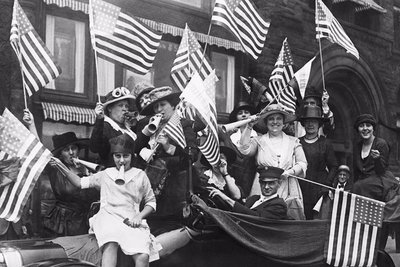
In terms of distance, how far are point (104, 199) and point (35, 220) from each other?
115 inches

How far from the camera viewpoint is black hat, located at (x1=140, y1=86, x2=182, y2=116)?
6719 millimetres

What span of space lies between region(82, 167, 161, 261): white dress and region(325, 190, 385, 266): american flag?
1960 mm

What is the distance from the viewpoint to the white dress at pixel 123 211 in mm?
5219

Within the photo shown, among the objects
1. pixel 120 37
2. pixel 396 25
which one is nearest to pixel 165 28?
pixel 120 37

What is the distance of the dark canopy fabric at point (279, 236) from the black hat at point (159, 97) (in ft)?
4.90

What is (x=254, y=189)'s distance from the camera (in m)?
7.44

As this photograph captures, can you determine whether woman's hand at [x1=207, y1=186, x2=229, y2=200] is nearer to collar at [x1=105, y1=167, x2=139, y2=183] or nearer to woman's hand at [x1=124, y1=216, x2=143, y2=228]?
collar at [x1=105, y1=167, x2=139, y2=183]

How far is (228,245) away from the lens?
6.01m

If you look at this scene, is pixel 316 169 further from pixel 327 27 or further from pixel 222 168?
pixel 327 27

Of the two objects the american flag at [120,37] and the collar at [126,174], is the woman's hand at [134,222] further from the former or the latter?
the american flag at [120,37]

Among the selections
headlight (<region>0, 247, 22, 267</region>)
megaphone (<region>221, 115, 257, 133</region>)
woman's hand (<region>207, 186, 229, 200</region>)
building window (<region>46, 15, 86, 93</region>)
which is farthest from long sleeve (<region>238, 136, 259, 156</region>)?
headlight (<region>0, 247, 22, 267</region>)

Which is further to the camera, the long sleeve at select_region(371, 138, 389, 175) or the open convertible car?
the long sleeve at select_region(371, 138, 389, 175)

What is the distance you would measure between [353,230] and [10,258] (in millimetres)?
3416

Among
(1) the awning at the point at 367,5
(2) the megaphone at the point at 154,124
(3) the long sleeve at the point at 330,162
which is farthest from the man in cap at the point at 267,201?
(1) the awning at the point at 367,5
